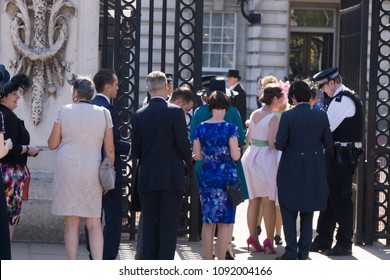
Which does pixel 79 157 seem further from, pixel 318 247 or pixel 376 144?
pixel 376 144

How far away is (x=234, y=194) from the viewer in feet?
36.0

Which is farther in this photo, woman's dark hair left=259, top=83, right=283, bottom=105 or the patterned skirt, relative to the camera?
woman's dark hair left=259, top=83, right=283, bottom=105

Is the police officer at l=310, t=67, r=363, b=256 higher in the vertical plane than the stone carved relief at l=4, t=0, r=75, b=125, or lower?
lower

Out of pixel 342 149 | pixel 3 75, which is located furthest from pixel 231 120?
pixel 3 75

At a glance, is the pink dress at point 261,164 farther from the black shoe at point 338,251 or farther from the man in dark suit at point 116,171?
the man in dark suit at point 116,171

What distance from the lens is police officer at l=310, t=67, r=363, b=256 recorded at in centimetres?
1248

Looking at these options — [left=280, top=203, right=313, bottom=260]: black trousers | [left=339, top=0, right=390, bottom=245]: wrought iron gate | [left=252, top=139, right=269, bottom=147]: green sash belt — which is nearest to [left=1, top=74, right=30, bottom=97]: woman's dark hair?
[left=280, top=203, right=313, bottom=260]: black trousers

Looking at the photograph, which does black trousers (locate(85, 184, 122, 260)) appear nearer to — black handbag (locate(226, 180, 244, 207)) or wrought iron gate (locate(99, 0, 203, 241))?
black handbag (locate(226, 180, 244, 207))

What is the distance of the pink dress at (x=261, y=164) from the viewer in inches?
490

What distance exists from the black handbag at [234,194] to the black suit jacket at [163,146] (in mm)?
614

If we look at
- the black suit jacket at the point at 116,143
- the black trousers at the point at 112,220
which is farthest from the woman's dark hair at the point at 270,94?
the black trousers at the point at 112,220

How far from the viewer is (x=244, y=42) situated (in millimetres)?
33312

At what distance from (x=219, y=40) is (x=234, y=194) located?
22.4m
